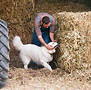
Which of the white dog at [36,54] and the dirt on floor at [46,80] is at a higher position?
the white dog at [36,54]

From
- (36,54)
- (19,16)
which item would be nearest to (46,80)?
(36,54)

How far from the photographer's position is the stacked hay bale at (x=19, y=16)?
6.65 metres

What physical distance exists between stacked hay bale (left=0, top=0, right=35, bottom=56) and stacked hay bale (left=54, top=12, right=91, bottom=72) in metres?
1.58

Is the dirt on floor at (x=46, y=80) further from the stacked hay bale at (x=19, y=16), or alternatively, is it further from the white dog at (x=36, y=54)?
the stacked hay bale at (x=19, y=16)

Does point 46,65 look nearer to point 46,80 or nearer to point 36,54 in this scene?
point 36,54

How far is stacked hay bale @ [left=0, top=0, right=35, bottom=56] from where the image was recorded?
6.65m

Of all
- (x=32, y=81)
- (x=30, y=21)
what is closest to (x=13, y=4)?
(x=30, y=21)

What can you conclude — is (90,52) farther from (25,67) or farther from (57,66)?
(25,67)

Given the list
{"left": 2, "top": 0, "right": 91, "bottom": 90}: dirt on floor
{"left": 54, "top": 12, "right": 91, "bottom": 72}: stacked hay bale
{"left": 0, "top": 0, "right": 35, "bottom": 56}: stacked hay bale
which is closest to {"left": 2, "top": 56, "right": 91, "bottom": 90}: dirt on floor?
{"left": 2, "top": 0, "right": 91, "bottom": 90}: dirt on floor

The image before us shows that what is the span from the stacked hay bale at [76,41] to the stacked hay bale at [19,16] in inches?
62.1

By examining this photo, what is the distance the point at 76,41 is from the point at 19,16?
74.9 inches

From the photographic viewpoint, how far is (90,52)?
5492 millimetres

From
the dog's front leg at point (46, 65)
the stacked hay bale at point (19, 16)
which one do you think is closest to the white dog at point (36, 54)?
the dog's front leg at point (46, 65)

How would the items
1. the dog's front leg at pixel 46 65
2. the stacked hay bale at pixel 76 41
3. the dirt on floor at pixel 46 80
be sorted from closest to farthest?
the dirt on floor at pixel 46 80
the stacked hay bale at pixel 76 41
the dog's front leg at pixel 46 65
